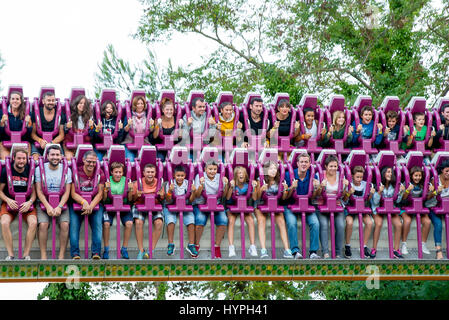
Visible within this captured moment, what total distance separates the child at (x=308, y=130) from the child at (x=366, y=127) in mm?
421

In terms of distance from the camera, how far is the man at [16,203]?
1034cm

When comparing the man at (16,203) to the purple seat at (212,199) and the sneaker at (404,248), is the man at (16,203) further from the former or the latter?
the sneaker at (404,248)

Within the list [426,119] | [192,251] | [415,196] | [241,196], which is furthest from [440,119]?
[192,251]

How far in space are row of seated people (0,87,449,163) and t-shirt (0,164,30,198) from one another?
0.89 metres

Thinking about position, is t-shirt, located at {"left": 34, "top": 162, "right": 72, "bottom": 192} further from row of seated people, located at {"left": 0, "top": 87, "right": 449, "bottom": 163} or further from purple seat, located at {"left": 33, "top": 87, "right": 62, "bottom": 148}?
purple seat, located at {"left": 33, "top": 87, "right": 62, "bottom": 148}

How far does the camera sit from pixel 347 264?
10836 millimetres

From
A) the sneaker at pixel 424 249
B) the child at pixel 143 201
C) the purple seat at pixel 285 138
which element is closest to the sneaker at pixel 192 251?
the child at pixel 143 201

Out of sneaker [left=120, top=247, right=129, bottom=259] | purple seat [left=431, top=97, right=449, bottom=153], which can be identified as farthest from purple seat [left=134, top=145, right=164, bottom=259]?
purple seat [left=431, top=97, right=449, bottom=153]

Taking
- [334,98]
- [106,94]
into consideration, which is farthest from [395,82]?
[106,94]

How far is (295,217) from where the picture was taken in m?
10.9

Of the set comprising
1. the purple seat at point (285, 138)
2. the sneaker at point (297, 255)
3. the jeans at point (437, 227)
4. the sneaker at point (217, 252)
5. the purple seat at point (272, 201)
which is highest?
the purple seat at point (285, 138)

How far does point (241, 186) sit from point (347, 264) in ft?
4.41

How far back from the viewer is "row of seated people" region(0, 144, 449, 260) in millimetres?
10438

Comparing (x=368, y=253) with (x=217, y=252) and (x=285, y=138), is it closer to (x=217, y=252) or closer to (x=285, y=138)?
(x=217, y=252)
